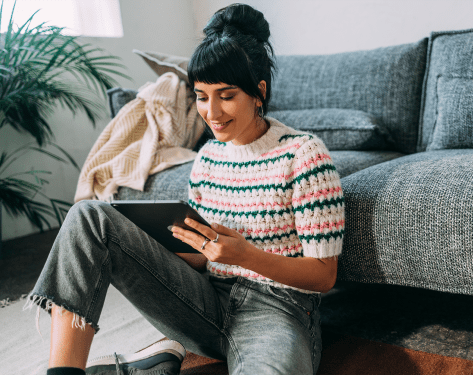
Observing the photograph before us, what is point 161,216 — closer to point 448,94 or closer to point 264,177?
point 264,177

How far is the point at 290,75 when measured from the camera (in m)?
1.85

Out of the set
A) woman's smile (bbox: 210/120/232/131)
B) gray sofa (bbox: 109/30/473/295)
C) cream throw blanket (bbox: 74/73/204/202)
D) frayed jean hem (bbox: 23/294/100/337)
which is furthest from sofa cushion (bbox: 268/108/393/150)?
frayed jean hem (bbox: 23/294/100/337)

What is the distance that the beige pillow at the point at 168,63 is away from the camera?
1.65m

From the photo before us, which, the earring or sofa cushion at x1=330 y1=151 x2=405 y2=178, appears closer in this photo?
the earring

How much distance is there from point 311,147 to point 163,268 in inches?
14.7

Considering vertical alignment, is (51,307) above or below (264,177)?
below

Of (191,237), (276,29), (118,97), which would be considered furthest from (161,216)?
(276,29)

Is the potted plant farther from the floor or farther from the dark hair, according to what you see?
the dark hair

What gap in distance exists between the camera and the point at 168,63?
1684 millimetres

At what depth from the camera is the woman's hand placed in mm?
719

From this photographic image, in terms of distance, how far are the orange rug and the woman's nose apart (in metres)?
0.58

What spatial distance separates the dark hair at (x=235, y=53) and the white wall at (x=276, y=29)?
55.0 inches

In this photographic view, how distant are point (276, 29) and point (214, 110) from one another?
1.79 meters

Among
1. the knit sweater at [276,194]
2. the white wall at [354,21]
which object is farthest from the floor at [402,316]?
the white wall at [354,21]
